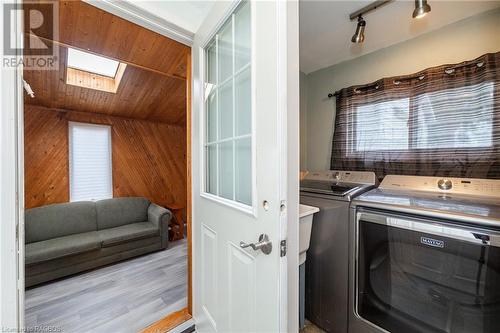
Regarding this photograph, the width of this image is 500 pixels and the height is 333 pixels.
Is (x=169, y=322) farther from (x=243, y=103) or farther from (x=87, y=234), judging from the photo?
(x=87, y=234)

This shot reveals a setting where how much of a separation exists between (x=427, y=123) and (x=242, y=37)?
1.63m

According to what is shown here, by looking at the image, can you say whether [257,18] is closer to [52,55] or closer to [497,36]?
[497,36]

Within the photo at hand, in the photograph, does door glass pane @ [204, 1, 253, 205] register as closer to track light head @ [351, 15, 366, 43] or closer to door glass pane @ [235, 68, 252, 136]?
door glass pane @ [235, 68, 252, 136]

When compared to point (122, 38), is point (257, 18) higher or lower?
lower

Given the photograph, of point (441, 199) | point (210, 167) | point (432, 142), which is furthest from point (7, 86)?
point (432, 142)

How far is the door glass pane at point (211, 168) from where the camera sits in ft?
4.07

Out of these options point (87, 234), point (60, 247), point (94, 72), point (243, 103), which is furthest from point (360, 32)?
point (87, 234)

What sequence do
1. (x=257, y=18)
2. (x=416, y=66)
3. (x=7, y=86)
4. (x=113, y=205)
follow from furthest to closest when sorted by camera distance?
(x=113, y=205) < (x=416, y=66) < (x=257, y=18) < (x=7, y=86)

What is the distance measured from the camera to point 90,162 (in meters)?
3.09

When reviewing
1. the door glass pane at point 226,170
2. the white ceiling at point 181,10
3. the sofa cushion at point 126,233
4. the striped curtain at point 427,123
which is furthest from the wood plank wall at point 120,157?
the striped curtain at point 427,123

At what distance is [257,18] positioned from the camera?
A: 2.65 ft

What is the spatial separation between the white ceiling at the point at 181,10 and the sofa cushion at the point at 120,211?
274 centimetres

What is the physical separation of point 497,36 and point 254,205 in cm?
207

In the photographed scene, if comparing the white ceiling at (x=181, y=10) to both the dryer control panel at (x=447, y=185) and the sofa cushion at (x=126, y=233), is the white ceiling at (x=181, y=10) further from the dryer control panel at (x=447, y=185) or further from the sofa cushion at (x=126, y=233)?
the sofa cushion at (x=126, y=233)
